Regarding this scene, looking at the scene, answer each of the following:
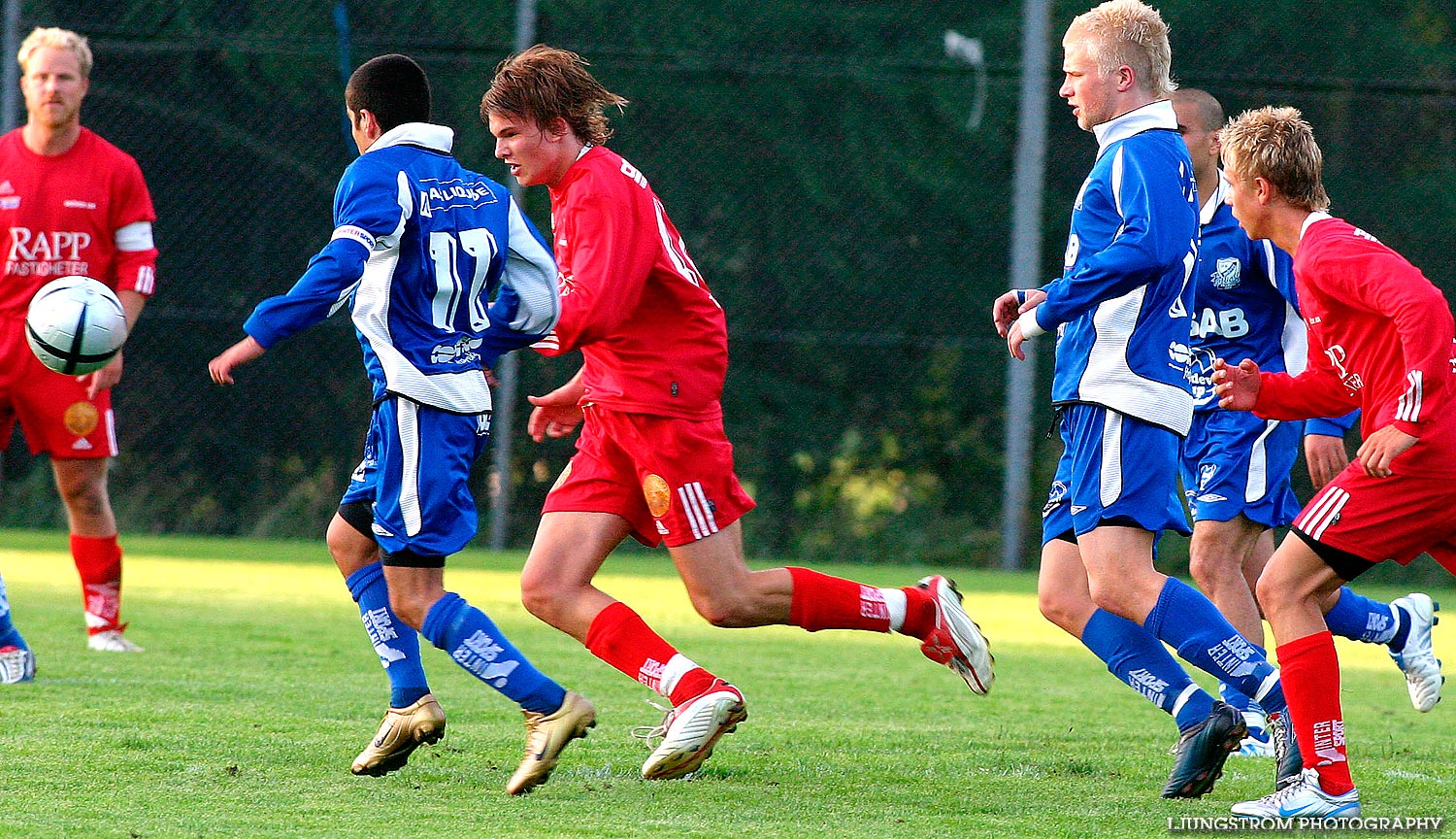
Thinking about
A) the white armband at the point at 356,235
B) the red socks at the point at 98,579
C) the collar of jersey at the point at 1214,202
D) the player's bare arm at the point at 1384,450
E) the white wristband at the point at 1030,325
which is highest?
the white armband at the point at 356,235

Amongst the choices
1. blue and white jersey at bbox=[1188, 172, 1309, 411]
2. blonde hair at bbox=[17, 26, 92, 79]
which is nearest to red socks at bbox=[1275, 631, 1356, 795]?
blue and white jersey at bbox=[1188, 172, 1309, 411]

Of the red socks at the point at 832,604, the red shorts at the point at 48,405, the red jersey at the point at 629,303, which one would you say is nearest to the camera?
the red jersey at the point at 629,303

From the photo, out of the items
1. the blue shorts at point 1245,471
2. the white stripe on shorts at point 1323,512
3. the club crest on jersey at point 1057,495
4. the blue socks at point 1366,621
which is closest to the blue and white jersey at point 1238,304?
the blue shorts at point 1245,471

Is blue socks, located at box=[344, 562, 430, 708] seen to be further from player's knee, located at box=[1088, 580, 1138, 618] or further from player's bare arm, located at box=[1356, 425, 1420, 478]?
player's bare arm, located at box=[1356, 425, 1420, 478]

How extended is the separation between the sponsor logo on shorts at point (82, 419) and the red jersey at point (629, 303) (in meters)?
2.62

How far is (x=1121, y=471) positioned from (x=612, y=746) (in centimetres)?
161

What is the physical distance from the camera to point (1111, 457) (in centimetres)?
405

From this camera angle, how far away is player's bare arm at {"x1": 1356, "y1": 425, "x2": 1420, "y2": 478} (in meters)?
3.54

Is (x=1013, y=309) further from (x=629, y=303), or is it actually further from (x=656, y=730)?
(x=656, y=730)

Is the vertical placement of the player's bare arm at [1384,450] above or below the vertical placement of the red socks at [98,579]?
above

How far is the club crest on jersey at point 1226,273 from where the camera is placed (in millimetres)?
5012

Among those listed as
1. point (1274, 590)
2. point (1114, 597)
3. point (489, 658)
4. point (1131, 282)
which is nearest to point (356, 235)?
point (489, 658)

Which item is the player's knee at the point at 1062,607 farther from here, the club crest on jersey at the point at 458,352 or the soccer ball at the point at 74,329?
the soccer ball at the point at 74,329

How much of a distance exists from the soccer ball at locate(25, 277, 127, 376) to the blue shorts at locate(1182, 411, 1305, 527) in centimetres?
345
